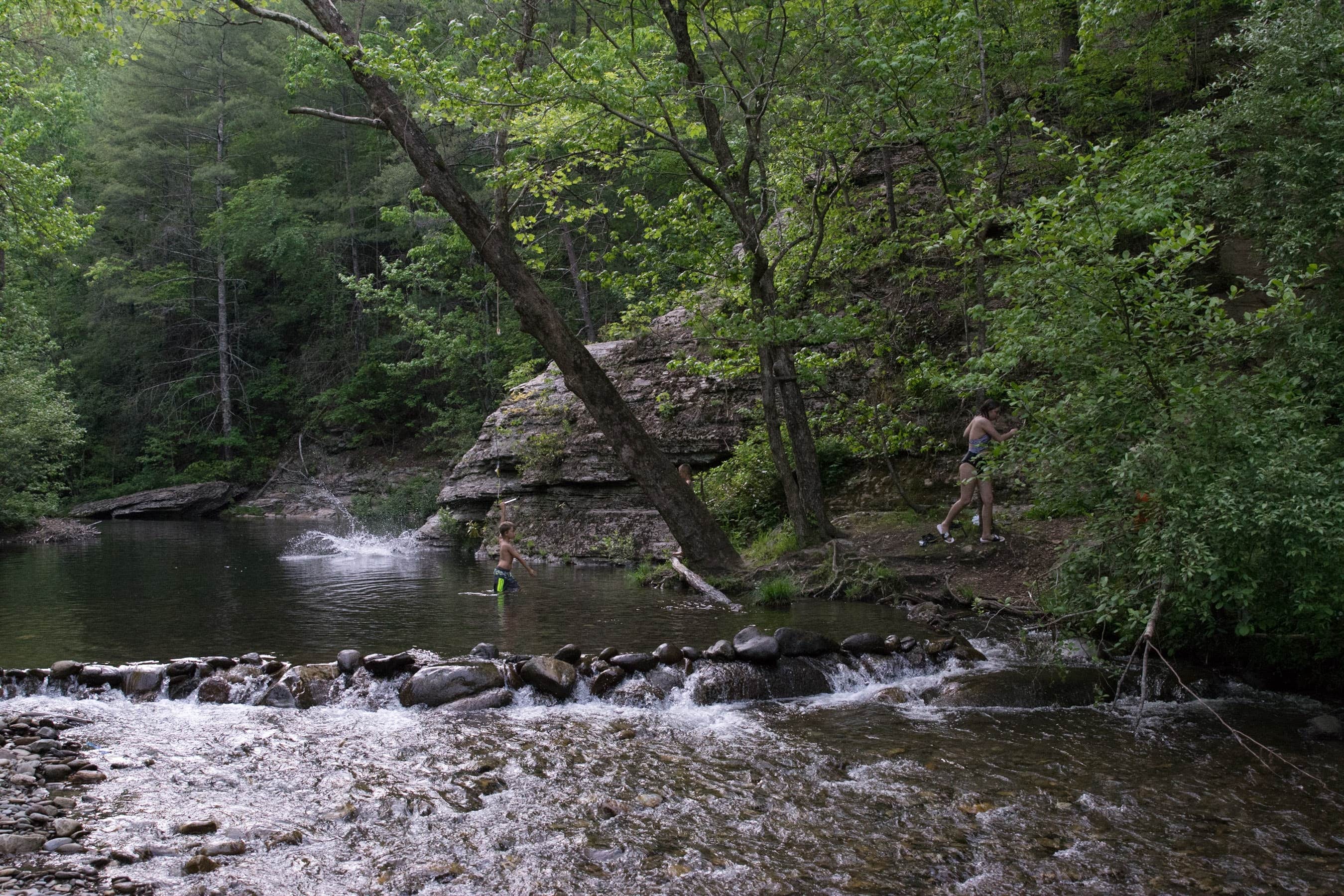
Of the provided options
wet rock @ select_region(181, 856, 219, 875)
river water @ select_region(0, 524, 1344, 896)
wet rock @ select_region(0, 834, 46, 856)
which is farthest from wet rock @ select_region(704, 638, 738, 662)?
wet rock @ select_region(0, 834, 46, 856)

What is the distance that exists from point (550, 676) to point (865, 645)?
308cm

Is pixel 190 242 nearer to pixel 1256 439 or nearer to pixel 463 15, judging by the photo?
pixel 463 15

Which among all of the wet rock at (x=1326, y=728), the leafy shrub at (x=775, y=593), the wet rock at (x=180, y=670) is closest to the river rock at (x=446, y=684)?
the wet rock at (x=180, y=670)

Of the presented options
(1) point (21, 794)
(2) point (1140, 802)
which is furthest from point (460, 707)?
(2) point (1140, 802)

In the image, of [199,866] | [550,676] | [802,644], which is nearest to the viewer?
[199,866]

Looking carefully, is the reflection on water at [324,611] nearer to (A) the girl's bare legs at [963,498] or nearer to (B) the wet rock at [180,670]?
(B) the wet rock at [180,670]

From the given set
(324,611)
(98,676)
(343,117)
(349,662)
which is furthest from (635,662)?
(343,117)

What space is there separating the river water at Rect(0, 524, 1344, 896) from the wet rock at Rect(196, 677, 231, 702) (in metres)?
0.12

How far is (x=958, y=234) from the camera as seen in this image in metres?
9.42

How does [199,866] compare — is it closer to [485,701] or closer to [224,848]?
[224,848]

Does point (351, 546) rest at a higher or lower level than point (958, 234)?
lower

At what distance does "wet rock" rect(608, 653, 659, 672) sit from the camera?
777 centimetres

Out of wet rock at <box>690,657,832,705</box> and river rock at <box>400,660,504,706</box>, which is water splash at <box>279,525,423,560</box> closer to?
river rock at <box>400,660,504,706</box>

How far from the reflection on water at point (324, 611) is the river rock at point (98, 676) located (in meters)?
0.75
